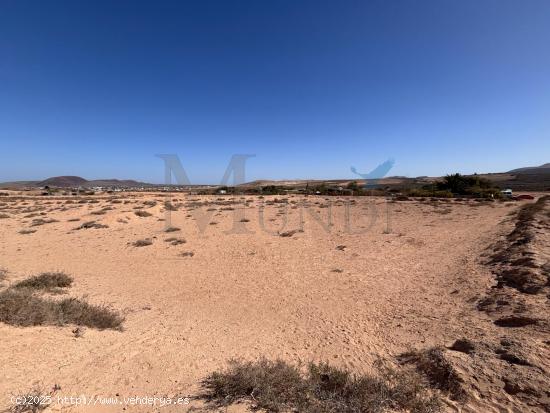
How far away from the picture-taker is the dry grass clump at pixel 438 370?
11.0ft

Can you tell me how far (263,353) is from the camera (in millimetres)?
4395

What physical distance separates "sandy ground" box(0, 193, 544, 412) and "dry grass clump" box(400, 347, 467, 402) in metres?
0.22

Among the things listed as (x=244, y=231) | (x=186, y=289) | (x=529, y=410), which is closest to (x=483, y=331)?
(x=529, y=410)

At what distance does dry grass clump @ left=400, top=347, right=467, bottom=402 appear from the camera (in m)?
3.36

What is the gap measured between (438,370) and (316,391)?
1.73 m

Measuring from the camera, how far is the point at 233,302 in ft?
21.4

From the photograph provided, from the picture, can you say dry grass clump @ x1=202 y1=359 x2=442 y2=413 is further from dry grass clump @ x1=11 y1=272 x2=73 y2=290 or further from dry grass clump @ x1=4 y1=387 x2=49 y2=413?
dry grass clump @ x1=11 y1=272 x2=73 y2=290

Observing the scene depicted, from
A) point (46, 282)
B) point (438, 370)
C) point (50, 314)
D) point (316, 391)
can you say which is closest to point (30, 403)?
point (50, 314)

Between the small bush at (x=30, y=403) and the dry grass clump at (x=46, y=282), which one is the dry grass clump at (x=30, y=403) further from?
the dry grass clump at (x=46, y=282)

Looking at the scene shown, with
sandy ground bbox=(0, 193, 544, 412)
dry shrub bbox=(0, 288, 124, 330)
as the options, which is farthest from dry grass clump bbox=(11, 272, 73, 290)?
dry shrub bbox=(0, 288, 124, 330)

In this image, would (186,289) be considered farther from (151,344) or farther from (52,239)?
(52,239)

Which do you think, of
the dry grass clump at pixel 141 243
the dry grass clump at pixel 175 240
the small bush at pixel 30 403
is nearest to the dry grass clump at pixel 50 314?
the small bush at pixel 30 403

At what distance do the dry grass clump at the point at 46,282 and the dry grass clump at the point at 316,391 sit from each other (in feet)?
17.4

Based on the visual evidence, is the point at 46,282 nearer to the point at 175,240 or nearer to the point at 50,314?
the point at 50,314
